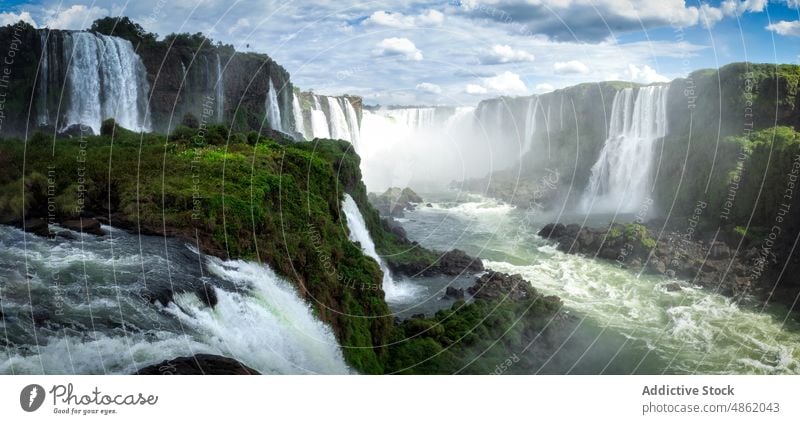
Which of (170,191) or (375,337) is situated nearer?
(170,191)

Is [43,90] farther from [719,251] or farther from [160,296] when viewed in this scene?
[719,251]

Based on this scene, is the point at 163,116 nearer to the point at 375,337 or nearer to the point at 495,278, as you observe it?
the point at 495,278

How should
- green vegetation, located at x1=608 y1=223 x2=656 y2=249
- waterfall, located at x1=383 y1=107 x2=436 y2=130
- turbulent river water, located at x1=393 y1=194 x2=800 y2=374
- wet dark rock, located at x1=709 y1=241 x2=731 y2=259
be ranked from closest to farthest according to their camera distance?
1. turbulent river water, located at x1=393 y1=194 x2=800 y2=374
2. wet dark rock, located at x1=709 y1=241 x2=731 y2=259
3. green vegetation, located at x1=608 y1=223 x2=656 y2=249
4. waterfall, located at x1=383 y1=107 x2=436 y2=130

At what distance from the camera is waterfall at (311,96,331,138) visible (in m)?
36.8

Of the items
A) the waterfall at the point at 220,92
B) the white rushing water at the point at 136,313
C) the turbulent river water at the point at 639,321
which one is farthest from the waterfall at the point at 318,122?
the white rushing water at the point at 136,313

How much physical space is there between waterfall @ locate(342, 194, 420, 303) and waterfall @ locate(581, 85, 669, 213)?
1984cm

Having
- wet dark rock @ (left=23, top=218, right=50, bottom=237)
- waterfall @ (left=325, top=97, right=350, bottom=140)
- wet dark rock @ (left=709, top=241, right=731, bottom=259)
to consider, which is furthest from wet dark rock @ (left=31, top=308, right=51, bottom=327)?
waterfall @ (left=325, top=97, right=350, bottom=140)

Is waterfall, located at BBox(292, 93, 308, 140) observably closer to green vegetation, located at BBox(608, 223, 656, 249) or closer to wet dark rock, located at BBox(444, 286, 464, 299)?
green vegetation, located at BBox(608, 223, 656, 249)

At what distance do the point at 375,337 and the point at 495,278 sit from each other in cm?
721

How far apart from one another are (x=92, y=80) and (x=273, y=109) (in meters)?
12.1

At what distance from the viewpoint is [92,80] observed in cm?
2261

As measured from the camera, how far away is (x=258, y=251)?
413 inches

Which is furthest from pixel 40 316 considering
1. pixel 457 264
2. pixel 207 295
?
pixel 457 264
